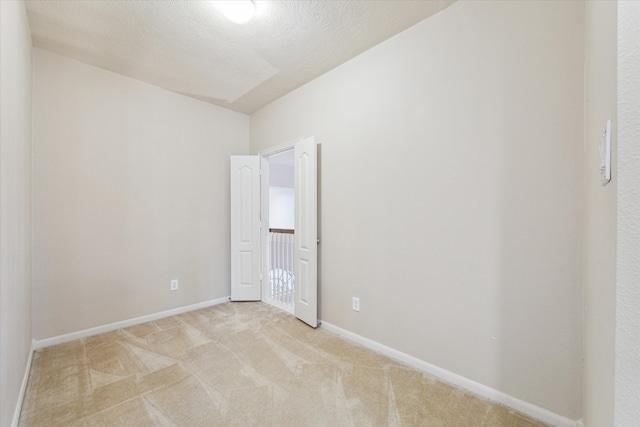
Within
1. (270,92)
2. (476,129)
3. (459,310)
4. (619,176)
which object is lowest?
(459,310)

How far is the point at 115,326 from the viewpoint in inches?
110

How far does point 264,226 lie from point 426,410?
2802 mm

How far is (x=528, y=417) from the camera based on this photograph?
159 centimetres

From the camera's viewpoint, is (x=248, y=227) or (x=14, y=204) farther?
(x=248, y=227)

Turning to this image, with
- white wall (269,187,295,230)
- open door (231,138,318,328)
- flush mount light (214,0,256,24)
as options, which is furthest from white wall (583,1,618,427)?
white wall (269,187,295,230)

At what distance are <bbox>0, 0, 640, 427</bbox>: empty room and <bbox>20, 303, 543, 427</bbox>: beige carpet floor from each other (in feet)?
0.05

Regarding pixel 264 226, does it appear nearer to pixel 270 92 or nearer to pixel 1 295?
pixel 270 92

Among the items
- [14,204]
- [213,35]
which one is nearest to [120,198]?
[14,204]

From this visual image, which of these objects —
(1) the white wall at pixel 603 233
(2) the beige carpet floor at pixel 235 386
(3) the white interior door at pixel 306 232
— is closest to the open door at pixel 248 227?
(3) the white interior door at pixel 306 232

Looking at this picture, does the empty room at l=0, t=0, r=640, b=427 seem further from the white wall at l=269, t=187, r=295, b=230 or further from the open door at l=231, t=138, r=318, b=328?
the white wall at l=269, t=187, r=295, b=230

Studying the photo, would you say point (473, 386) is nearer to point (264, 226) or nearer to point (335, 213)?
point (335, 213)

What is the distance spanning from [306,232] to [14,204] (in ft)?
7.17

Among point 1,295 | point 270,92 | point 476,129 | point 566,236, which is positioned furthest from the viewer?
point 270,92


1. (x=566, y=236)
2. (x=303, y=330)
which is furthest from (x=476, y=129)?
(x=303, y=330)
